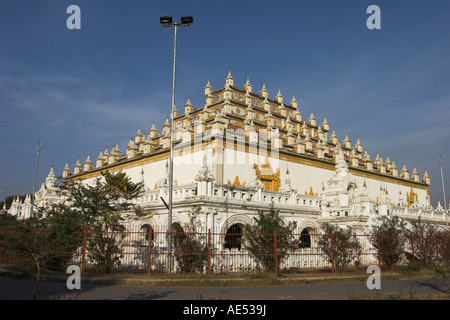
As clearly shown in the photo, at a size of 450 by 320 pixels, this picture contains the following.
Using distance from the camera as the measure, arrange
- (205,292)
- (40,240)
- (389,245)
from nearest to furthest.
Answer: (205,292)
(40,240)
(389,245)

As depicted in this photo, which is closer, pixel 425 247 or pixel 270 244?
pixel 270 244

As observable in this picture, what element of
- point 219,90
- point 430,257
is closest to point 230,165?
point 219,90

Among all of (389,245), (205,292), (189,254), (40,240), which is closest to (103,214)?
(40,240)

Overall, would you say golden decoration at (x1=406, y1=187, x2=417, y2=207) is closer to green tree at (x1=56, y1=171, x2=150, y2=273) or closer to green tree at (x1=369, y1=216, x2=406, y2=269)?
green tree at (x1=369, y1=216, x2=406, y2=269)

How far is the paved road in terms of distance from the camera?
998cm

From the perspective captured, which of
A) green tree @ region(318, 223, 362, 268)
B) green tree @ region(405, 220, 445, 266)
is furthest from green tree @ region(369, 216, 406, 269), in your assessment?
green tree @ region(318, 223, 362, 268)

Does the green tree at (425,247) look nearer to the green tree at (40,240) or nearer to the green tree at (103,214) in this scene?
the green tree at (103,214)

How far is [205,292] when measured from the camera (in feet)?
35.9

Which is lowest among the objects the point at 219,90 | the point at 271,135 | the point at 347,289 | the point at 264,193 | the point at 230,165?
the point at 347,289

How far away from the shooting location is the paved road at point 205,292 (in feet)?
32.8

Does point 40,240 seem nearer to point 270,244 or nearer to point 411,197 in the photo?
point 270,244

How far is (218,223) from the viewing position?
16562 mm
